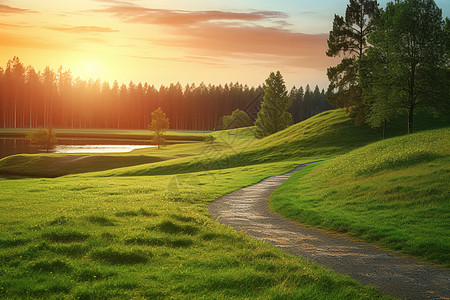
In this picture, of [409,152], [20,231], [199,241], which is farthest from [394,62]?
[20,231]

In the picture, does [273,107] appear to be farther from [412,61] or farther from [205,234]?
[205,234]

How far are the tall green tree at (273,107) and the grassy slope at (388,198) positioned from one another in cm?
3243

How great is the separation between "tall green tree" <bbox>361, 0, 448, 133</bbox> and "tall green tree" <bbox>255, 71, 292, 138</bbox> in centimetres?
1856

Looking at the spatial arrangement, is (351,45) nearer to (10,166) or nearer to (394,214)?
(394,214)

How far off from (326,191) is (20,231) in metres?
16.4

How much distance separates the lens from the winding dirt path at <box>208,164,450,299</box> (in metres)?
8.73

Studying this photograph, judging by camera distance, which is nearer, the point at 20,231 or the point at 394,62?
the point at 20,231

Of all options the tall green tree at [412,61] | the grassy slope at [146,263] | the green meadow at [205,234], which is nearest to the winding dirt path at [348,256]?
the green meadow at [205,234]

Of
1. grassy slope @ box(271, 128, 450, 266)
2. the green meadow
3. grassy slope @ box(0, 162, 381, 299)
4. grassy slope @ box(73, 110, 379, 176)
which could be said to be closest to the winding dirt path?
the green meadow

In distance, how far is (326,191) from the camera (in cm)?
2231

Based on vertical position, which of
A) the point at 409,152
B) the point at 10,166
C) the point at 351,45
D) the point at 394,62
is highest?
the point at 351,45

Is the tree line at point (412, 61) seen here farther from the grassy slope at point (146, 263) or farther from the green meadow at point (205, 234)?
the grassy slope at point (146, 263)

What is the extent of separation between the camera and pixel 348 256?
11.2 m

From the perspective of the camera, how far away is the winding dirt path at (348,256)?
8.73 metres
